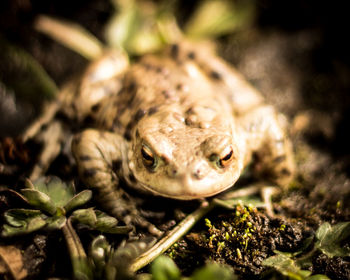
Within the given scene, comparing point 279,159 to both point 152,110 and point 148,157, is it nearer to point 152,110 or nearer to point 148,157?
point 152,110

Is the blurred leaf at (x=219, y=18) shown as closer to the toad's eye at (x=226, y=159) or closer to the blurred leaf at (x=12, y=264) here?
the toad's eye at (x=226, y=159)

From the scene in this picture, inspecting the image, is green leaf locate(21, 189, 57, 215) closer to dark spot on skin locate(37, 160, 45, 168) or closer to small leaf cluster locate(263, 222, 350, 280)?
dark spot on skin locate(37, 160, 45, 168)

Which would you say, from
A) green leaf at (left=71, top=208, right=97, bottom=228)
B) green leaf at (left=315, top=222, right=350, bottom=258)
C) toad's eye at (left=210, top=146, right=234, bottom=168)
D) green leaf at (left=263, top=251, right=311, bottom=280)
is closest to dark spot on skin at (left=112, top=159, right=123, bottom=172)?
green leaf at (left=71, top=208, right=97, bottom=228)

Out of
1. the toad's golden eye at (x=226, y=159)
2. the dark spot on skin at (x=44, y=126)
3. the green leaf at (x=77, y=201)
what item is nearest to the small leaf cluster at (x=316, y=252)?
the toad's golden eye at (x=226, y=159)

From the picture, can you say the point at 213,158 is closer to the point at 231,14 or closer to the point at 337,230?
the point at 337,230

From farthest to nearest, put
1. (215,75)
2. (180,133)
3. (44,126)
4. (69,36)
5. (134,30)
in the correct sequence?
(134,30)
(69,36)
(215,75)
(44,126)
(180,133)

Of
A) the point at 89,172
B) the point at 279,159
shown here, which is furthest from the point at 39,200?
the point at 279,159

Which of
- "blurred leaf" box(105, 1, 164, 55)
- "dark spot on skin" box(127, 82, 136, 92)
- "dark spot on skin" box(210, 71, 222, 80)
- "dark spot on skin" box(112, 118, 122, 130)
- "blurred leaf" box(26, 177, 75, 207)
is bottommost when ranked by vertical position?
"blurred leaf" box(26, 177, 75, 207)
